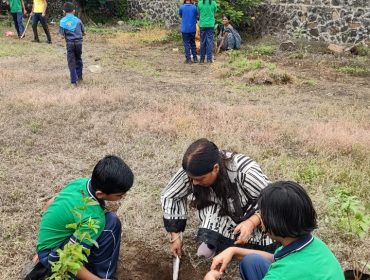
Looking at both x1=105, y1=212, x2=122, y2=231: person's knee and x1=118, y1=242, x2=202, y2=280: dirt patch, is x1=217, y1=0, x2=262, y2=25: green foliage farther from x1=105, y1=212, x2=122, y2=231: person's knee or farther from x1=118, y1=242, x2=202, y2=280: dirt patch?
x1=105, y1=212, x2=122, y2=231: person's knee

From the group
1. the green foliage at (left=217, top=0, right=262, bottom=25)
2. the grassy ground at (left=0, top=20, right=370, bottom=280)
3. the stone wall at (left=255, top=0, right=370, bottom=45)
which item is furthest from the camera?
the green foliage at (left=217, top=0, right=262, bottom=25)

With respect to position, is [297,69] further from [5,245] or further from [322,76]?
[5,245]

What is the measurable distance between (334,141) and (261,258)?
116 inches

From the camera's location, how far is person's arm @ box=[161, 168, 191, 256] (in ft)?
10.1

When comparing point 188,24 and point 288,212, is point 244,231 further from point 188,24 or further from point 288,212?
point 188,24

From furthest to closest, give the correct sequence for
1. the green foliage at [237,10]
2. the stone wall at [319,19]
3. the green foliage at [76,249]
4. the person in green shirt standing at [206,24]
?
the green foliage at [237,10] → the stone wall at [319,19] → the person in green shirt standing at [206,24] → the green foliage at [76,249]

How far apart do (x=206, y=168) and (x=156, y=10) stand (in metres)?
13.3

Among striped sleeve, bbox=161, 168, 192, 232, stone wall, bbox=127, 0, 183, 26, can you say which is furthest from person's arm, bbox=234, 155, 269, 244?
stone wall, bbox=127, 0, 183, 26

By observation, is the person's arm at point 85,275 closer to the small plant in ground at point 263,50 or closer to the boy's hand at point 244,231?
the boy's hand at point 244,231

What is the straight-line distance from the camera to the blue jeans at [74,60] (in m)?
7.66

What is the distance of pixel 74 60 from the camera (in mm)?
7789

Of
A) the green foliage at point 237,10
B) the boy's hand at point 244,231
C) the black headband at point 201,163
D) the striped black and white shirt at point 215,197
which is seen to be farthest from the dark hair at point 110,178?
the green foliage at point 237,10

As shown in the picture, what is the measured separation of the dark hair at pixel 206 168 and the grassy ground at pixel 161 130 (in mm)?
514

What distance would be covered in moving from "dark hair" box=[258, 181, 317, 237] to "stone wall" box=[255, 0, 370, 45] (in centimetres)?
993
